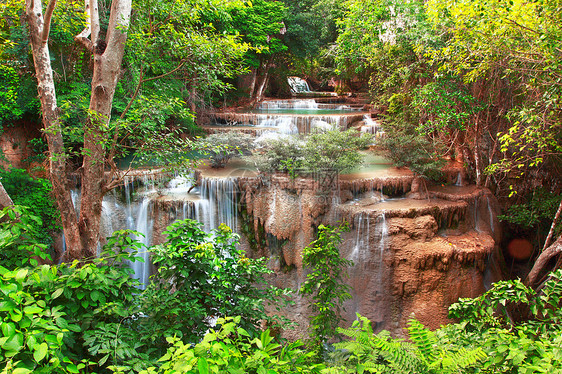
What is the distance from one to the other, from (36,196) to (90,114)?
5.22m

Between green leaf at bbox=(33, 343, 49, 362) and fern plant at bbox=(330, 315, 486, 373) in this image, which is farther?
fern plant at bbox=(330, 315, 486, 373)

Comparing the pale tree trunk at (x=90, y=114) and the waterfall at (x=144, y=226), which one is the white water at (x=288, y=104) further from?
the pale tree trunk at (x=90, y=114)

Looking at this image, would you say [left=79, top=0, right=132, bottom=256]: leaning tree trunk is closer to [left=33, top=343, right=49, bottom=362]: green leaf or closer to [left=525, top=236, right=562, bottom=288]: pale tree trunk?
[left=33, top=343, right=49, bottom=362]: green leaf

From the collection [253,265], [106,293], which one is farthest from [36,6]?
[253,265]

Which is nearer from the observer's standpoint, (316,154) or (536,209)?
(536,209)

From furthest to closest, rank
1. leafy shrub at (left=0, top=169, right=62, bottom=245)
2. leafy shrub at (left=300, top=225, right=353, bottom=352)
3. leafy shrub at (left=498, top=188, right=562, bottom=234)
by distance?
1. leafy shrub at (left=0, top=169, right=62, bottom=245)
2. leafy shrub at (left=498, top=188, right=562, bottom=234)
3. leafy shrub at (left=300, top=225, right=353, bottom=352)

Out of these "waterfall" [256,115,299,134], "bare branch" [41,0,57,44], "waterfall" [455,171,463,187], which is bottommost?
"waterfall" [455,171,463,187]

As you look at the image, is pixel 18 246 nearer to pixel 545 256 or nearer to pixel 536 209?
pixel 545 256

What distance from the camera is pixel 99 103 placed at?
18.0ft

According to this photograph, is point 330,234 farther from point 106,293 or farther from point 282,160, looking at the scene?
point 282,160

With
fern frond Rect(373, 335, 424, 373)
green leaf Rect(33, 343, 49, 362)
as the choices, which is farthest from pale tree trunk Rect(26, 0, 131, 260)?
fern frond Rect(373, 335, 424, 373)

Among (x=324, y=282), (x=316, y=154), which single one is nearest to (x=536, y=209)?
(x=316, y=154)

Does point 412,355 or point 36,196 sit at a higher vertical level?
point 36,196

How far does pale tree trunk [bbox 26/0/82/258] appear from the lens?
16.3 ft
